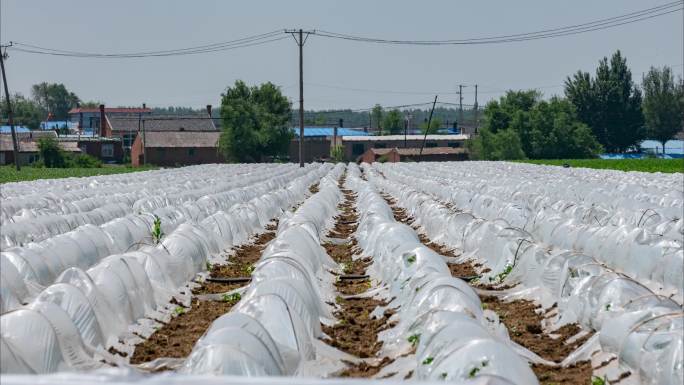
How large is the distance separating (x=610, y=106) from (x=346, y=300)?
68.3m

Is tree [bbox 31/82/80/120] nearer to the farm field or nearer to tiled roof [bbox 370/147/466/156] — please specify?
tiled roof [bbox 370/147/466/156]

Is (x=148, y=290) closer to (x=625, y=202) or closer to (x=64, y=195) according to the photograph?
(x=625, y=202)

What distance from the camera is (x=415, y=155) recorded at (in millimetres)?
78062

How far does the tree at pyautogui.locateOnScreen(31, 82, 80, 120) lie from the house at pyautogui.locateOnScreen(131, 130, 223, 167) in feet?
358

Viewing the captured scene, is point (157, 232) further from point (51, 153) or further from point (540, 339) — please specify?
point (51, 153)

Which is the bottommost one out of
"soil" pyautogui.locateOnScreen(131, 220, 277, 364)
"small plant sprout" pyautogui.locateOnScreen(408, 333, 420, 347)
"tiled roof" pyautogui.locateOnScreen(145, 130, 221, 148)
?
"soil" pyautogui.locateOnScreen(131, 220, 277, 364)

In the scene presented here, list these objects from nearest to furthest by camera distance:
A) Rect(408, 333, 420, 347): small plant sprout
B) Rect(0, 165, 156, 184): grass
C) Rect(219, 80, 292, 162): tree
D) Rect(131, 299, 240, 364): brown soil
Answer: Rect(408, 333, 420, 347): small plant sprout → Rect(131, 299, 240, 364): brown soil → Rect(0, 165, 156, 184): grass → Rect(219, 80, 292, 162): tree

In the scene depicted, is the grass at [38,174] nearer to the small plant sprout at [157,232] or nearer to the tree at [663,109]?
the small plant sprout at [157,232]

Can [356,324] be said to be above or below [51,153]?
below

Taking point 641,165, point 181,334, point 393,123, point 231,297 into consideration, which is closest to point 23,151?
point 641,165

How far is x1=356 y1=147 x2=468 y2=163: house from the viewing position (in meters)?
77.5

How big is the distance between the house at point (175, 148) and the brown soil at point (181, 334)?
6306 centimetres

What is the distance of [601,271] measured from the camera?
952cm

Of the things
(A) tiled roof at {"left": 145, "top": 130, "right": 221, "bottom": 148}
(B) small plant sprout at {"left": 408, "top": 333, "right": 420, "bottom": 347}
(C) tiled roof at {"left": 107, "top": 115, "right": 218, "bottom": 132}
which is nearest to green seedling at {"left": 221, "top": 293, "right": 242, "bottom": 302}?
(B) small plant sprout at {"left": 408, "top": 333, "right": 420, "bottom": 347}
